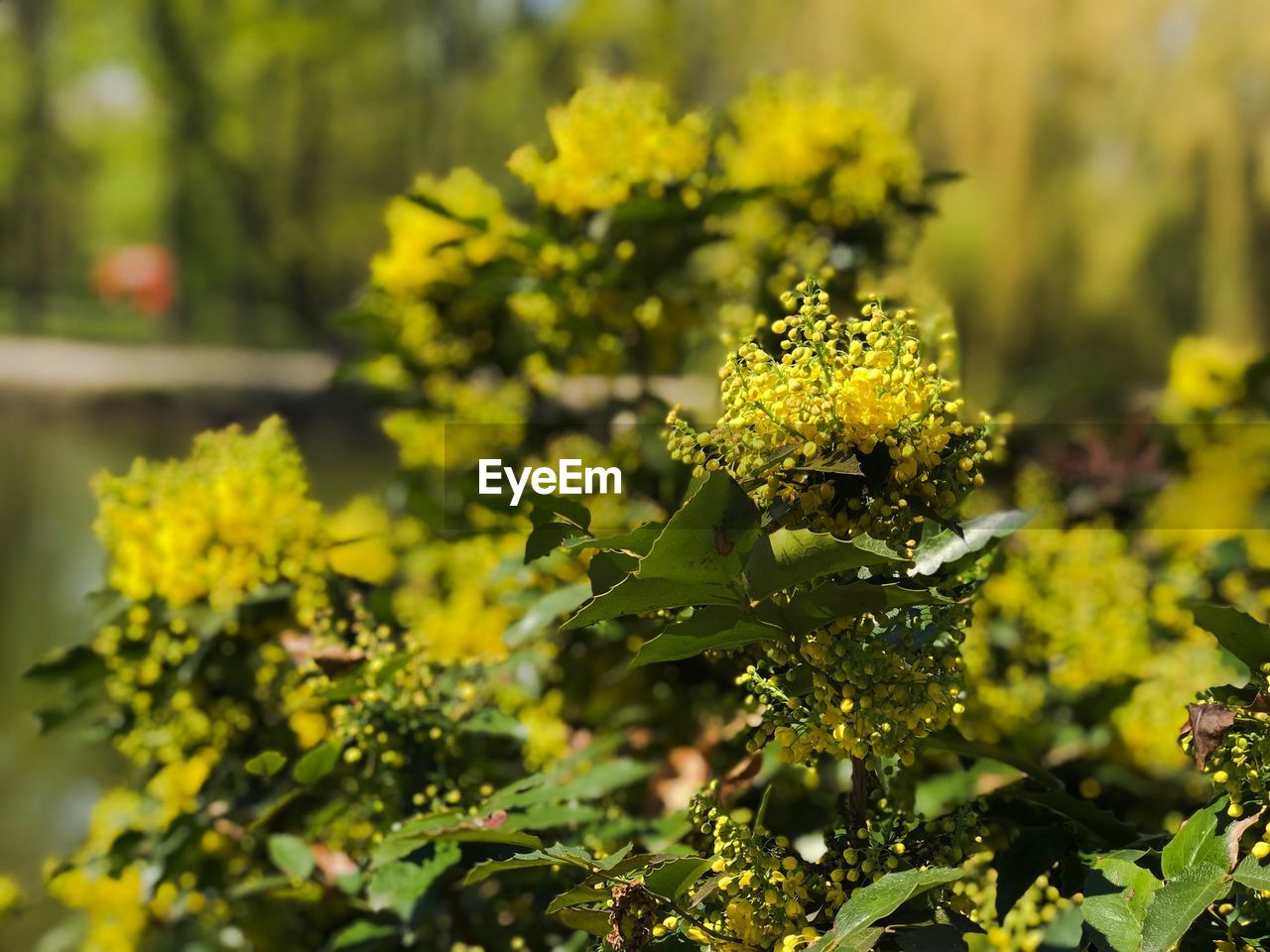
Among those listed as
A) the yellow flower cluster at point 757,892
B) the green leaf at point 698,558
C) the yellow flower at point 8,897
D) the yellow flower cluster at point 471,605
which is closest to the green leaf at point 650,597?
the green leaf at point 698,558

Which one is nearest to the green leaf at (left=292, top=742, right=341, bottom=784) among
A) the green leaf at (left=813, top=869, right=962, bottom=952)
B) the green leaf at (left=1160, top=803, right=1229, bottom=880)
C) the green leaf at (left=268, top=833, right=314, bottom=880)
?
the green leaf at (left=268, top=833, right=314, bottom=880)

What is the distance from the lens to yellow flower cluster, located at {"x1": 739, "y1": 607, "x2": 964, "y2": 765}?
0.47 metres

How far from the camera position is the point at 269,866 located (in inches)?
37.9

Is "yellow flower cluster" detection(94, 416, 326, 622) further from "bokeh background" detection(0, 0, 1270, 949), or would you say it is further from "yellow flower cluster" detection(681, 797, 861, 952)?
"yellow flower cluster" detection(681, 797, 861, 952)

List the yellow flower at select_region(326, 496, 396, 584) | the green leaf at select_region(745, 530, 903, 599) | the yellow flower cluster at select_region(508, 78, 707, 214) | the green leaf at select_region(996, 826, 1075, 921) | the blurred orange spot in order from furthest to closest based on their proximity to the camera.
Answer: the blurred orange spot, the yellow flower at select_region(326, 496, 396, 584), the yellow flower cluster at select_region(508, 78, 707, 214), the green leaf at select_region(996, 826, 1075, 921), the green leaf at select_region(745, 530, 903, 599)

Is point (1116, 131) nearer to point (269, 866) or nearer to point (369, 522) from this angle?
point (369, 522)

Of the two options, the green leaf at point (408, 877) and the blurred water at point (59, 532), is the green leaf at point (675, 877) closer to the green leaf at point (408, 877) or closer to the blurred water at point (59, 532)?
the green leaf at point (408, 877)

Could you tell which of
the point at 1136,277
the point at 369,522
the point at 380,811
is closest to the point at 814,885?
the point at 380,811

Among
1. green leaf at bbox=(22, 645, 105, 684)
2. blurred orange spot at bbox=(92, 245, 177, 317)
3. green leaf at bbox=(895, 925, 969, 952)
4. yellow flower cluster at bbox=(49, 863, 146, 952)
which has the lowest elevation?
yellow flower cluster at bbox=(49, 863, 146, 952)

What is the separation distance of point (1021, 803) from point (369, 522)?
1.07 metres

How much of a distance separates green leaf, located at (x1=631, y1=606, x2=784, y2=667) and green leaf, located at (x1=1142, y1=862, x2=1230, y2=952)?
0.19m

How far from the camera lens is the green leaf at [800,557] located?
425 mm

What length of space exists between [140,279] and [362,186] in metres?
1.84

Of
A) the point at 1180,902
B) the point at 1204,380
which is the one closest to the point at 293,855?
the point at 1180,902
